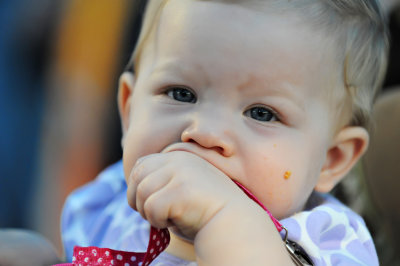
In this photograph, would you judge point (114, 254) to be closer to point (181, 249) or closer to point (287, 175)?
point (181, 249)

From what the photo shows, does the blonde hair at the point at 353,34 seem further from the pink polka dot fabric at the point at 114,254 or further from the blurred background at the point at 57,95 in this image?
the blurred background at the point at 57,95

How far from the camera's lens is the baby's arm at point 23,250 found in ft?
3.90

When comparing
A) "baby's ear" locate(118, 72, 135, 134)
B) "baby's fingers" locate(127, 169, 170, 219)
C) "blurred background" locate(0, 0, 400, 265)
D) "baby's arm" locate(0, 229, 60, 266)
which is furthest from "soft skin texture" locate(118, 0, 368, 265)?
"blurred background" locate(0, 0, 400, 265)

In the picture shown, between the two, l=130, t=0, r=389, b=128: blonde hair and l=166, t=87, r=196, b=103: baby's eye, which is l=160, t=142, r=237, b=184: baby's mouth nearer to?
l=166, t=87, r=196, b=103: baby's eye

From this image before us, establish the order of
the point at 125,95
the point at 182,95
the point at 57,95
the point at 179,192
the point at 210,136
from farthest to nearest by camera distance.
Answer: the point at 57,95, the point at 125,95, the point at 182,95, the point at 210,136, the point at 179,192

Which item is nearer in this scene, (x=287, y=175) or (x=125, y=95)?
(x=287, y=175)

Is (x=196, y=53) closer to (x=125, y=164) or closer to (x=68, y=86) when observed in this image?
(x=125, y=164)

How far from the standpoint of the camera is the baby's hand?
0.88 meters

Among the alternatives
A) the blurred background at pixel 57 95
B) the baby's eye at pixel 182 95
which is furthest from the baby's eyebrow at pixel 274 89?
the blurred background at pixel 57 95

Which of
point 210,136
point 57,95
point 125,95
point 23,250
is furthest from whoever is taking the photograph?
point 57,95

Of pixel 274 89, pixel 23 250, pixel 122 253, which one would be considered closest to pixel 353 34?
pixel 274 89

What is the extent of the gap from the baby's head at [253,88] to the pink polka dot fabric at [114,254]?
0.16 meters

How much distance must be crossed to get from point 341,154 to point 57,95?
116cm

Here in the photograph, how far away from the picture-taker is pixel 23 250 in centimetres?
123
